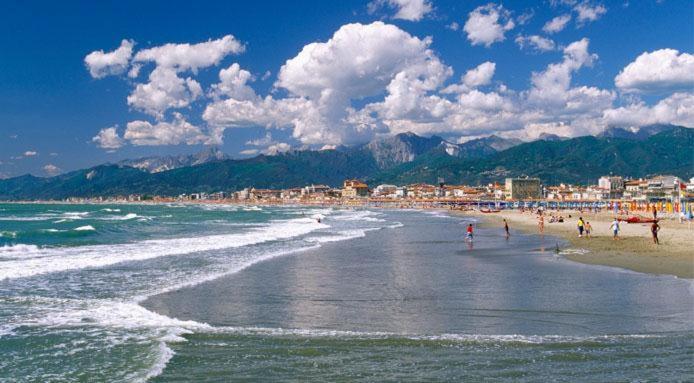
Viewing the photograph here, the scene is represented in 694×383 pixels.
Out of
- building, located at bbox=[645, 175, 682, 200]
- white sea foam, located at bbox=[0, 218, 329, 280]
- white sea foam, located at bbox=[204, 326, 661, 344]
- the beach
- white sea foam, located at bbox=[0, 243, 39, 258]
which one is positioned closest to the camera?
the beach

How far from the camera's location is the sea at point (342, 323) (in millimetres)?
8125

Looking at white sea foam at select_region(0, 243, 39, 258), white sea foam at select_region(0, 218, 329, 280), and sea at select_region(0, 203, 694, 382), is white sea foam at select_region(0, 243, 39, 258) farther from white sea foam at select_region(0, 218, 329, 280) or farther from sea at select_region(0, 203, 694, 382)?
sea at select_region(0, 203, 694, 382)

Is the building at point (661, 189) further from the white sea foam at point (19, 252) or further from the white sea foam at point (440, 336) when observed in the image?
the white sea foam at point (440, 336)

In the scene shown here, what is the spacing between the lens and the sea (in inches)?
320

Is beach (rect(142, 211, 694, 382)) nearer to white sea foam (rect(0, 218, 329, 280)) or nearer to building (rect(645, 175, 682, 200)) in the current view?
white sea foam (rect(0, 218, 329, 280))

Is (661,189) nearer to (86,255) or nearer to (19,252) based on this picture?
(86,255)

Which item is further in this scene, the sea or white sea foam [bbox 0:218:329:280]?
white sea foam [bbox 0:218:329:280]

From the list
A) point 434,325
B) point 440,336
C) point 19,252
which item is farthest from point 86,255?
point 440,336

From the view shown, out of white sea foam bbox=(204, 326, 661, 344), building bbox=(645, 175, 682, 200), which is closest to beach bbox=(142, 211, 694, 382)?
white sea foam bbox=(204, 326, 661, 344)

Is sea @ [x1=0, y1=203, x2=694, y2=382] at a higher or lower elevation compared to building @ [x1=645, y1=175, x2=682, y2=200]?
lower

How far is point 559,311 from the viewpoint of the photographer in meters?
12.3

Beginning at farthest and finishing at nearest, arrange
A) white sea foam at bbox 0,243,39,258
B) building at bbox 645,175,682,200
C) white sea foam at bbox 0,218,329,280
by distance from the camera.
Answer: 1. building at bbox 645,175,682,200
2. white sea foam at bbox 0,243,39,258
3. white sea foam at bbox 0,218,329,280

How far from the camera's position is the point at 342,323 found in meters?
11.3

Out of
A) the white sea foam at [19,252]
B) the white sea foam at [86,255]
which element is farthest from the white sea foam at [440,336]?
the white sea foam at [19,252]
